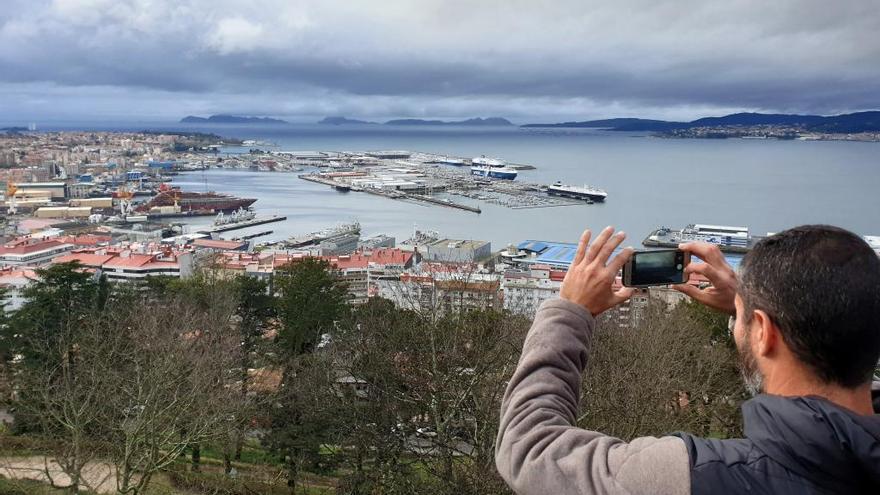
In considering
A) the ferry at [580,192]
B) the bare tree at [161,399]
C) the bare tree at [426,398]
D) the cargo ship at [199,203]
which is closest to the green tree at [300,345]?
the bare tree at [426,398]

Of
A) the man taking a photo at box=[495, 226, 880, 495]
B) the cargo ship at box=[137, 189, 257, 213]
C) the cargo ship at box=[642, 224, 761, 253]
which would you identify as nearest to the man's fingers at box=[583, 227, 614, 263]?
the man taking a photo at box=[495, 226, 880, 495]

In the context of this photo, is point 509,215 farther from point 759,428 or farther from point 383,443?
point 759,428

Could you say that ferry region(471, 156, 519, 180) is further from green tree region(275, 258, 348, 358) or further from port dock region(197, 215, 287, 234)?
green tree region(275, 258, 348, 358)

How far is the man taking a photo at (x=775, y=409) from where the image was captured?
18.4 inches

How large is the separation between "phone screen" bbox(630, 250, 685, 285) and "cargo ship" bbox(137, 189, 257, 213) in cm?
2692

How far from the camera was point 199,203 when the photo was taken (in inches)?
1062

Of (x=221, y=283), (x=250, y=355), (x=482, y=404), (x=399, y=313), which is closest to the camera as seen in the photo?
(x=482, y=404)

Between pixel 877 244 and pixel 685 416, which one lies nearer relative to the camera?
pixel 685 416

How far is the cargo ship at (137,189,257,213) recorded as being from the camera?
26.6 m

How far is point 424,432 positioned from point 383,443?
1.30 feet

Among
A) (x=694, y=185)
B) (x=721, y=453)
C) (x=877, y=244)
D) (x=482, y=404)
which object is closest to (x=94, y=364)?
(x=482, y=404)

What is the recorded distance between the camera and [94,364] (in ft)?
16.1

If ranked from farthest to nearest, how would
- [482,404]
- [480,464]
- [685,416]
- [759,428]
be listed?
1. [685,416]
2. [482,404]
3. [480,464]
4. [759,428]

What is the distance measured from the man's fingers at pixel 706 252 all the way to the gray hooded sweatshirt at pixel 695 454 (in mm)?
231
